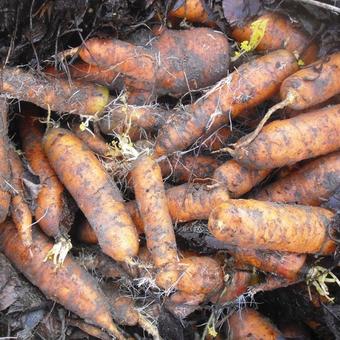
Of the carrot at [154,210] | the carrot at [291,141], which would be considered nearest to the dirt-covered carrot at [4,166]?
the carrot at [154,210]

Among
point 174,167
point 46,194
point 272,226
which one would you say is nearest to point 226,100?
point 174,167

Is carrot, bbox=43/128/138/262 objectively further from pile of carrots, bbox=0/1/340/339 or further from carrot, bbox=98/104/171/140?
carrot, bbox=98/104/171/140

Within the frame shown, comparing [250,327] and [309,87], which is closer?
[309,87]

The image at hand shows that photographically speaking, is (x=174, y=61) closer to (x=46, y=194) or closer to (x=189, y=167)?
(x=189, y=167)

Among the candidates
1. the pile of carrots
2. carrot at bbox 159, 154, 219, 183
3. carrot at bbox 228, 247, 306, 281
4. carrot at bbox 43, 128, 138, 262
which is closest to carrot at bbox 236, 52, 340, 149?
the pile of carrots

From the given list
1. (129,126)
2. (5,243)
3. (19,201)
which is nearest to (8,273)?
(5,243)

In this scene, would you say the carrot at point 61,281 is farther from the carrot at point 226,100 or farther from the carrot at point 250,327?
the carrot at point 226,100

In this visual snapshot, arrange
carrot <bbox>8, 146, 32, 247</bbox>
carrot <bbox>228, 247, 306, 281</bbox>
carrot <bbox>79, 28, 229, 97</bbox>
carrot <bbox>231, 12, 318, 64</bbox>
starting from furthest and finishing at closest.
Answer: carrot <bbox>231, 12, 318, 64</bbox>
carrot <bbox>79, 28, 229, 97</bbox>
carrot <bbox>228, 247, 306, 281</bbox>
carrot <bbox>8, 146, 32, 247</bbox>
